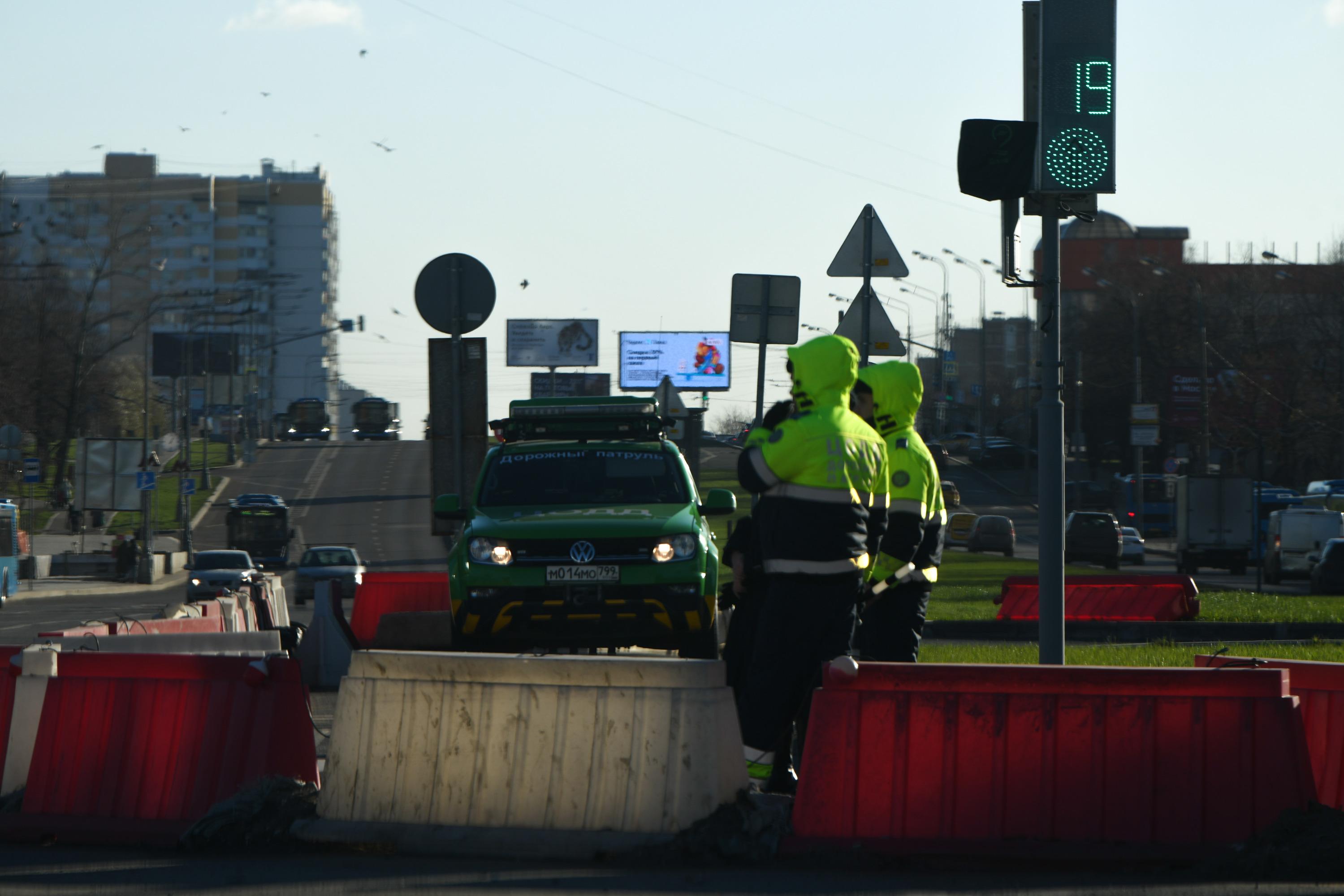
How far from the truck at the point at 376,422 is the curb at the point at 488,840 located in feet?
328

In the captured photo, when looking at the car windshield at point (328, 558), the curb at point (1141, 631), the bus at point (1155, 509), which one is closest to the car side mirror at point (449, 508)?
the curb at point (1141, 631)

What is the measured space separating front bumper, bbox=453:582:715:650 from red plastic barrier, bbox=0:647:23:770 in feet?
12.8

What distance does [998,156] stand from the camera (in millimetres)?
8867

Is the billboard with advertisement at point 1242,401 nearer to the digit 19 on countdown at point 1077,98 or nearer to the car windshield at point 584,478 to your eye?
the car windshield at point 584,478

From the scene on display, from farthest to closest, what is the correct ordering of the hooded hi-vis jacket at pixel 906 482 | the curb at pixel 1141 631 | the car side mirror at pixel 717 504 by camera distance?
the curb at pixel 1141 631
the car side mirror at pixel 717 504
the hooded hi-vis jacket at pixel 906 482

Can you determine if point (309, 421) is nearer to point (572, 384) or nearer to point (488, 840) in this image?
point (572, 384)

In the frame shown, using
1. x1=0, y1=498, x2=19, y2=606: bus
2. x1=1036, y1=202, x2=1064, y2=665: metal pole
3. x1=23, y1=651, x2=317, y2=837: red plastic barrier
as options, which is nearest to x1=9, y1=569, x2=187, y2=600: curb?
x1=0, y1=498, x2=19, y2=606: bus

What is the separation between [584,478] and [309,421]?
9476cm

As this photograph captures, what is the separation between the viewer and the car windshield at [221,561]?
43844mm

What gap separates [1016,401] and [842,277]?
358 feet

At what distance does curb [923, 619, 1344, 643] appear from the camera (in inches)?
742

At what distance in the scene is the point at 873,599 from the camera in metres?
8.23

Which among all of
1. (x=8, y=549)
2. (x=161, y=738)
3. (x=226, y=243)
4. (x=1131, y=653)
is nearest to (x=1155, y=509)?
(x=8, y=549)

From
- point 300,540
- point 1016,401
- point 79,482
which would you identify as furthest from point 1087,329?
point 79,482
